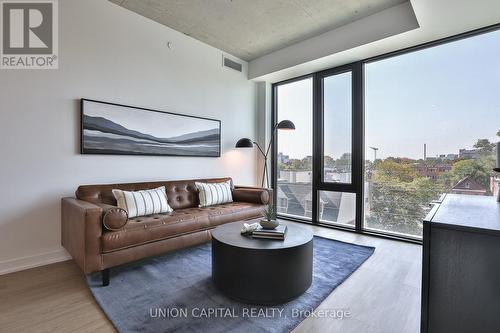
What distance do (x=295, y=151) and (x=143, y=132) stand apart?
264 centimetres

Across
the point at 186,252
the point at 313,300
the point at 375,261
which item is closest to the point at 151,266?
the point at 186,252

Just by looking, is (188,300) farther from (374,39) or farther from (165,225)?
(374,39)

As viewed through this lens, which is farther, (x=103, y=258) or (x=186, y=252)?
(x=186, y=252)

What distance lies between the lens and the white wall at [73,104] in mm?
2419

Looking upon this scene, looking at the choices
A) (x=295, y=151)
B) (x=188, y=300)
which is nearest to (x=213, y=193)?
(x=188, y=300)

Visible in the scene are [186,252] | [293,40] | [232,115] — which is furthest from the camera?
[232,115]

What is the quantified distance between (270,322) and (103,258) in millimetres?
1465

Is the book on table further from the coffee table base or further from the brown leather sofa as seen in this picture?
the brown leather sofa

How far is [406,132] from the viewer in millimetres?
3375

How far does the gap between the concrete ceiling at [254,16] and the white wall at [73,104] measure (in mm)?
239

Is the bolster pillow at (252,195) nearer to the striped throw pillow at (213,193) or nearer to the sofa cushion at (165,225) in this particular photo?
the striped throw pillow at (213,193)

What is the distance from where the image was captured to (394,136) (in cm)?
348

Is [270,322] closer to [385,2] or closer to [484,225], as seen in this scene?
[484,225]

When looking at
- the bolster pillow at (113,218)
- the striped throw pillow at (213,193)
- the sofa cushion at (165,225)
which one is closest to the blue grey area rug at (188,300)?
the sofa cushion at (165,225)
